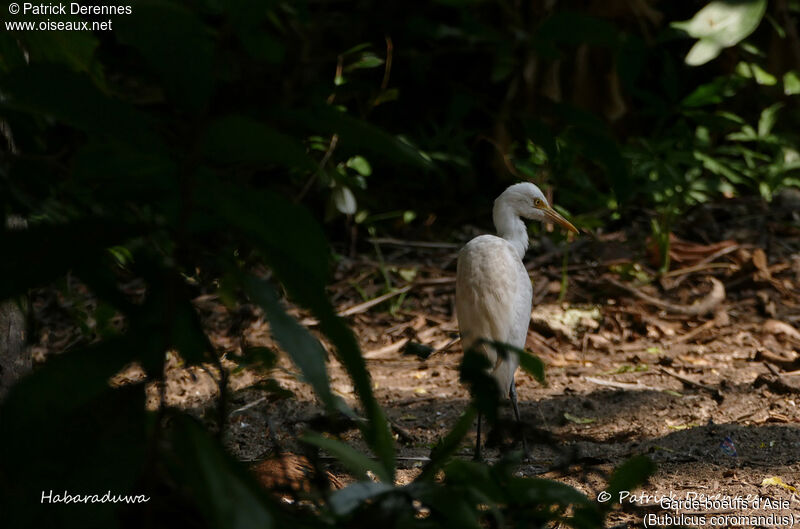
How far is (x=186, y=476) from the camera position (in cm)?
96

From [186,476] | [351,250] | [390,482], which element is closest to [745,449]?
[390,482]

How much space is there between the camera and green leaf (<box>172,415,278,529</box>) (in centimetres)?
90

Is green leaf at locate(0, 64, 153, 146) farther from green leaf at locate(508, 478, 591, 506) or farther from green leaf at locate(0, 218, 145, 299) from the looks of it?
green leaf at locate(508, 478, 591, 506)

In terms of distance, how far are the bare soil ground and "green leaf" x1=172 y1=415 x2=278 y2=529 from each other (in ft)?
5.20

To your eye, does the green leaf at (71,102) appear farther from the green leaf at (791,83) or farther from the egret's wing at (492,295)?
the green leaf at (791,83)

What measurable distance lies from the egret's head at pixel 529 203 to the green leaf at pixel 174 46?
3530mm

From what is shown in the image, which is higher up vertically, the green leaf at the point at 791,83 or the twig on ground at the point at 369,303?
the green leaf at the point at 791,83

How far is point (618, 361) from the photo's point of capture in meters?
4.57

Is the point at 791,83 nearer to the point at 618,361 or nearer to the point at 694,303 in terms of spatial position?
the point at 694,303

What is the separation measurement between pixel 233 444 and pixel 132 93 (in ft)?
12.3

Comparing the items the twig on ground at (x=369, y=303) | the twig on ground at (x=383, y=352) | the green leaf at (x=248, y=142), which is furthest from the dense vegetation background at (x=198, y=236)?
the twig on ground at (x=369, y=303)

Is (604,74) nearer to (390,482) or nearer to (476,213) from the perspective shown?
(476,213)

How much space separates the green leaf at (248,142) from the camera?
906 mm

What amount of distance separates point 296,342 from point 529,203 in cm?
353
